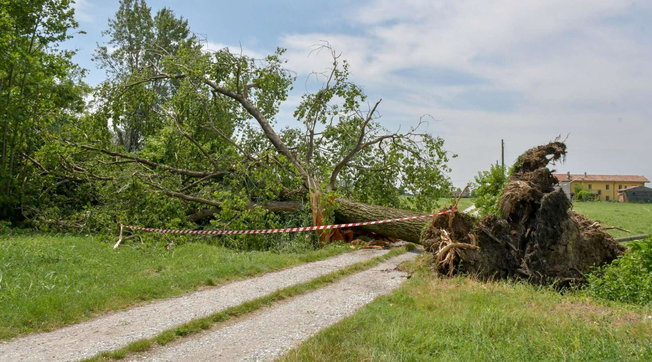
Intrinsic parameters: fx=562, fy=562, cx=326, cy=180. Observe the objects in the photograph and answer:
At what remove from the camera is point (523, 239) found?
388 inches

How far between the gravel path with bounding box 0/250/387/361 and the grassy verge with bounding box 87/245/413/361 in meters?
0.16

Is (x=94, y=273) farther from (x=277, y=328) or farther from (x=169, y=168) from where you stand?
(x=169, y=168)

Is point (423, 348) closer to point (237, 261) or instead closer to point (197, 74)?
point (237, 261)

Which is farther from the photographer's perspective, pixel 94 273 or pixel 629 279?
pixel 94 273

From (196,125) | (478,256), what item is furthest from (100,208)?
(478,256)

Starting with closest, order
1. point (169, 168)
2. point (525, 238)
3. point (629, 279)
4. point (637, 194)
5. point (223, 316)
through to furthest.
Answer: point (223, 316) < point (629, 279) < point (525, 238) < point (169, 168) < point (637, 194)

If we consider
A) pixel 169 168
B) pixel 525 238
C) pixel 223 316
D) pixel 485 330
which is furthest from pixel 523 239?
pixel 169 168

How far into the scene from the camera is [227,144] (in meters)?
16.1

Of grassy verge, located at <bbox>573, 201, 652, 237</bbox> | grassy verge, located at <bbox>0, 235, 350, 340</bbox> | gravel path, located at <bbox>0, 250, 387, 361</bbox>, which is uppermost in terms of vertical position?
grassy verge, located at <bbox>0, 235, 350, 340</bbox>

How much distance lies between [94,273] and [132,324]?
3107 millimetres

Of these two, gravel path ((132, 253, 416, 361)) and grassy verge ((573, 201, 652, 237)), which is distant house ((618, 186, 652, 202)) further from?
gravel path ((132, 253, 416, 361))

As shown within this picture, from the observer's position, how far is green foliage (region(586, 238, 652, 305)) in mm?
8422

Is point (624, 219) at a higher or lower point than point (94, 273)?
lower

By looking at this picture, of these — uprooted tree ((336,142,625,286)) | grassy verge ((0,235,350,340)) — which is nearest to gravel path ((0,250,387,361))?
grassy verge ((0,235,350,340))
